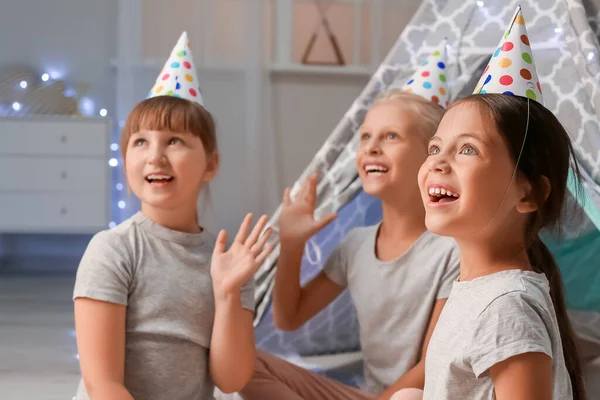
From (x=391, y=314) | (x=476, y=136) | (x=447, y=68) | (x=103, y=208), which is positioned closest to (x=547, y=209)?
(x=476, y=136)

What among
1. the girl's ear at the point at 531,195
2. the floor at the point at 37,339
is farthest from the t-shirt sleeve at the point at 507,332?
the floor at the point at 37,339

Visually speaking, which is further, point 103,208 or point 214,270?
point 103,208

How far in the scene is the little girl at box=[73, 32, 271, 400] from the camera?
3.77ft

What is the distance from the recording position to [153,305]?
120cm

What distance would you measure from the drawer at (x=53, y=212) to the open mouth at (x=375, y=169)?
2.00 m

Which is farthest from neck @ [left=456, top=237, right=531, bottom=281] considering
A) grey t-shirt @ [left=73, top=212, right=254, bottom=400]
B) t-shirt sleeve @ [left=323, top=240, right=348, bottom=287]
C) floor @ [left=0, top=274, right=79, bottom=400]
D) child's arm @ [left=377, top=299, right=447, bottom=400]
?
floor @ [left=0, top=274, right=79, bottom=400]

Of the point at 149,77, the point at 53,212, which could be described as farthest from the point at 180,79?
the point at 53,212

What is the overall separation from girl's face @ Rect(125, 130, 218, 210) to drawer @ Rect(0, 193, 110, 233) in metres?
1.98

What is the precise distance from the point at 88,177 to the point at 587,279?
2.13m

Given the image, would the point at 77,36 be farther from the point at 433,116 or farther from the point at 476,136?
the point at 476,136

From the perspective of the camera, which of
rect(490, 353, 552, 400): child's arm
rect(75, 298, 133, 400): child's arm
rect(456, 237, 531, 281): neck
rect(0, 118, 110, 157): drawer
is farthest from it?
rect(0, 118, 110, 157): drawer

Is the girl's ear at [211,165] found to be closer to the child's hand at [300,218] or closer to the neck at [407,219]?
the child's hand at [300,218]

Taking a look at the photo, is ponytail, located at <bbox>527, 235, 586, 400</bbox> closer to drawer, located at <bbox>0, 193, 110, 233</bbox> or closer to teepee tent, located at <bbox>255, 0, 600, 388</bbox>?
teepee tent, located at <bbox>255, 0, 600, 388</bbox>

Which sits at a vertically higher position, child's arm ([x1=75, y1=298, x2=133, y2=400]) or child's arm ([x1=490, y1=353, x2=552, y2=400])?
child's arm ([x1=490, y1=353, x2=552, y2=400])
